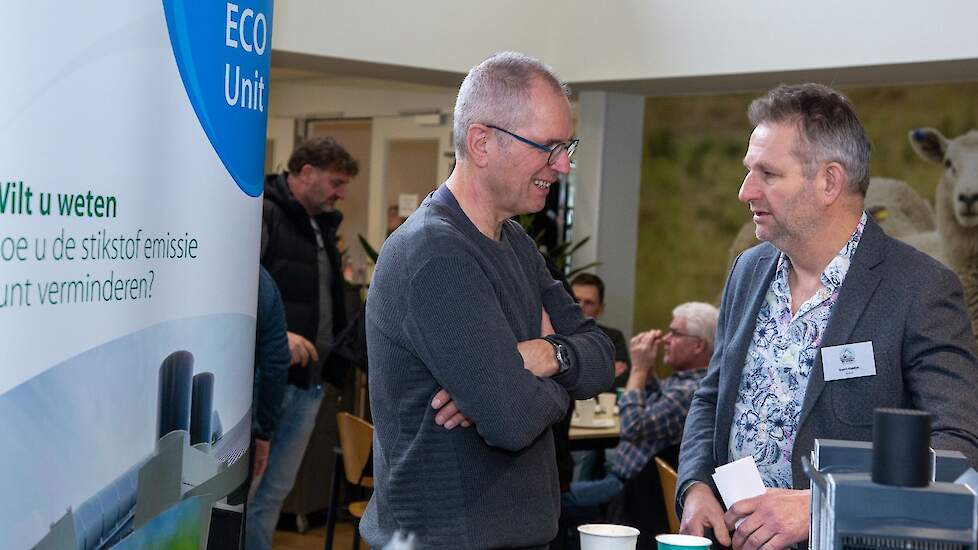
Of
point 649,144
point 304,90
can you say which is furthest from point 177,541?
point 304,90

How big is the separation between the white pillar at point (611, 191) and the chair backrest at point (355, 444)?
7.99 ft

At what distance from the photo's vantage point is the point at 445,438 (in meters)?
2.03

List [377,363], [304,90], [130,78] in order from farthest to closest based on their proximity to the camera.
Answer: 1. [304,90]
2. [377,363]
3. [130,78]

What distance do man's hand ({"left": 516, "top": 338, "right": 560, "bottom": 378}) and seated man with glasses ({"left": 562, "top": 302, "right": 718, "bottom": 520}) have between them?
7.60 ft

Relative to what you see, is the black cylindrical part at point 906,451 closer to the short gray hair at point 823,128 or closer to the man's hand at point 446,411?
the man's hand at point 446,411

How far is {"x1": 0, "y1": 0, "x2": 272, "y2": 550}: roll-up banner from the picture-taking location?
1.74 metres

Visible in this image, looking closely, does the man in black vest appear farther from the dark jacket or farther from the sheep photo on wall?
the sheep photo on wall

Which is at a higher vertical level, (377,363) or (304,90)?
(304,90)

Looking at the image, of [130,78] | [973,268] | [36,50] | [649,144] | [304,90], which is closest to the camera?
[36,50]

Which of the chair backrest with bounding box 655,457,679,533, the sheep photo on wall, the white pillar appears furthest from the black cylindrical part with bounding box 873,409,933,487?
the white pillar

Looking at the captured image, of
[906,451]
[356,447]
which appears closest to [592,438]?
[356,447]

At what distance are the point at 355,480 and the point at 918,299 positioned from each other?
3.42 m

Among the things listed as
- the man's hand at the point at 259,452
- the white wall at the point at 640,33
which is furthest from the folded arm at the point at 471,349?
the white wall at the point at 640,33

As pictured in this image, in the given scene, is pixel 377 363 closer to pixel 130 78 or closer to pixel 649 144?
pixel 130 78
